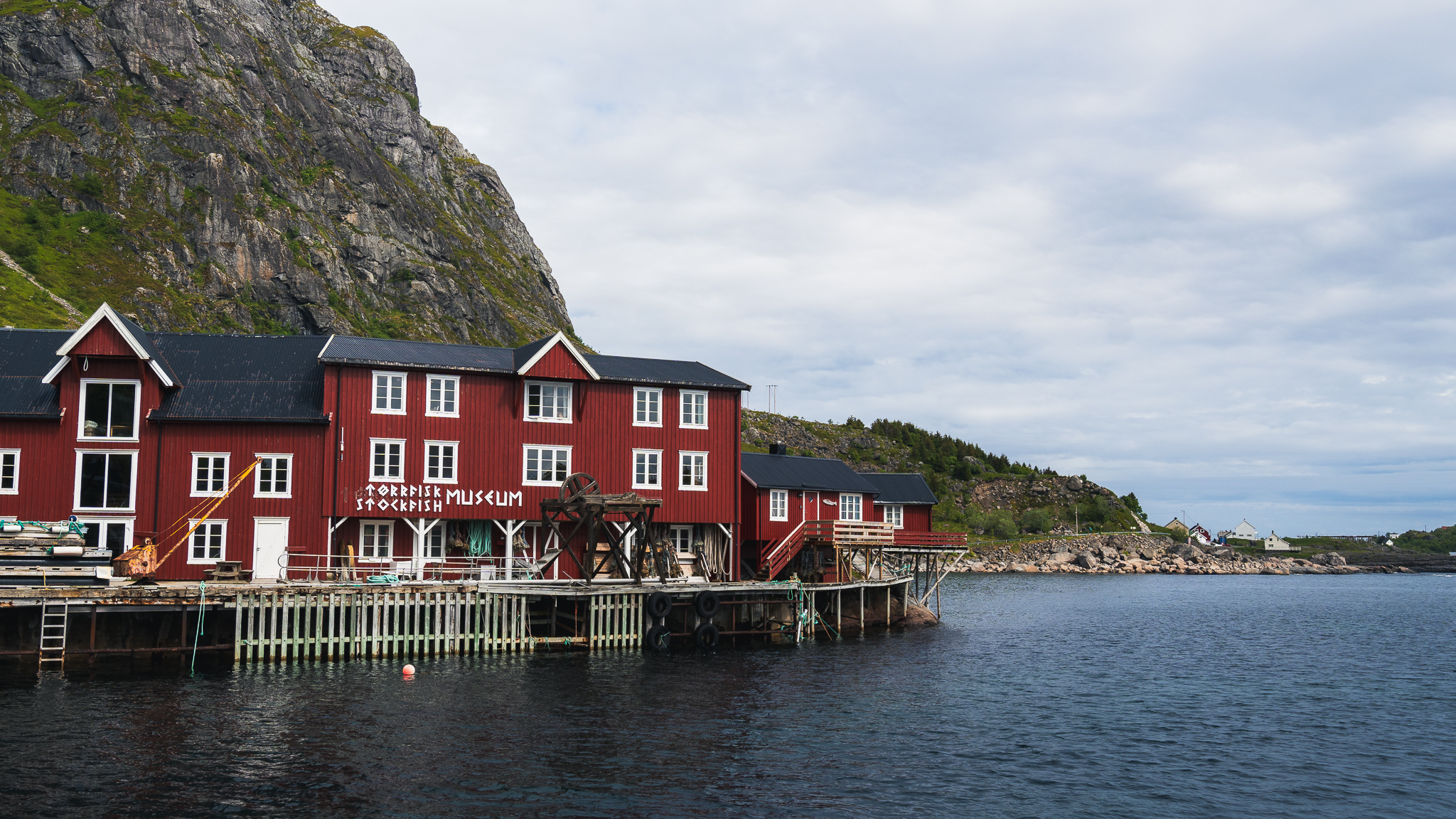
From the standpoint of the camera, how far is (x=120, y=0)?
158625 millimetres

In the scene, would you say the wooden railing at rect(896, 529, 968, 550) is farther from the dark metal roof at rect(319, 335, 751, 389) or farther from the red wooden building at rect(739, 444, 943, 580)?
the dark metal roof at rect(319, 335, 751, 389)

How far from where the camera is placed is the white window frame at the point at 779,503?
58.6 metres

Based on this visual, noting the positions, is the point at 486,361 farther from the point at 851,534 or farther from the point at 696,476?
the point at 851,534

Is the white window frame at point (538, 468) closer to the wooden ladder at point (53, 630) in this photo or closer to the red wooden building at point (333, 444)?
the red wooden building at point (333, 444)

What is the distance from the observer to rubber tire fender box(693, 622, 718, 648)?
47.7 meters

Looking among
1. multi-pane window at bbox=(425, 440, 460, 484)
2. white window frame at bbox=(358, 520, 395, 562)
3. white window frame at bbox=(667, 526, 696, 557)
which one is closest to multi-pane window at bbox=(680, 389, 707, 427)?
white window frame at bbox=(667, 526, 696, 557)

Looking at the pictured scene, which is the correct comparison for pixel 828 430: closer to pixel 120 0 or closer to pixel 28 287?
pixel 28 287

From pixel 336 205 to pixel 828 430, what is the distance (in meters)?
98.8

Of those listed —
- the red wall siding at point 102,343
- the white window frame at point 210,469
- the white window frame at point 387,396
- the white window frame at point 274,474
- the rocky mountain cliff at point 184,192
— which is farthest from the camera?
the rocky mountain cliff at point 184,192

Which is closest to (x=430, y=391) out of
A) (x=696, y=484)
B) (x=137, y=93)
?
(x=696, y=484)

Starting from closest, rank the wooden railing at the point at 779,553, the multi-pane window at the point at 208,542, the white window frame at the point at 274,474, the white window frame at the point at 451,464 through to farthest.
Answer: the multi-pane window at the point at 208,542, the white window frame at the point at 274,474, the white window frame at the point at 451,464, the wooden railing at the point at 779,553

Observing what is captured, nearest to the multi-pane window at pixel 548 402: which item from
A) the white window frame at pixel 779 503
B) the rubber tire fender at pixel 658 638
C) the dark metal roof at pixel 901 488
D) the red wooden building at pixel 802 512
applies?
the rubber tire fender at pixel 658 638

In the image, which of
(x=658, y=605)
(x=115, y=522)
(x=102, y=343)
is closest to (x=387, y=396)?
(x=102, y=343)

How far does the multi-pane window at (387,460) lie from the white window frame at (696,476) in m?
14.0
